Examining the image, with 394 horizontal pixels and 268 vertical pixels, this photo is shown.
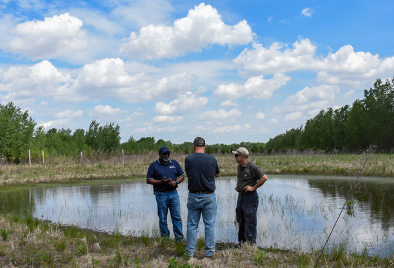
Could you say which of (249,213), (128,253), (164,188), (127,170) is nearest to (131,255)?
(128,253)

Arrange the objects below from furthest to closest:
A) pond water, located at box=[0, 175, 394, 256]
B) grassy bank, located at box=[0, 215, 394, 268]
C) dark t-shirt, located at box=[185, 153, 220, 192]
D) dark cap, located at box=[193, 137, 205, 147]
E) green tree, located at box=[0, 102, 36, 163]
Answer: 1. green tree, located at box=[0, 102, 36, 163]
2. pond water, located at box=[0, 175, 394, 256]
3. dark cap, located at box=[193, 137, 205, 147]
4. dark t-shirt, located at box=[185, 153, 220, 192]
5. grassy bank, located at box=[0, 215, 394, 268]

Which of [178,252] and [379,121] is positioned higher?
[379,121]

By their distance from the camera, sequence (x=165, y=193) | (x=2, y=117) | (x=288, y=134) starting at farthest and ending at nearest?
(x=288, y=134), (x=2, y=117), (x=165, y=193)

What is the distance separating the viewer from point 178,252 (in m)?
6.72

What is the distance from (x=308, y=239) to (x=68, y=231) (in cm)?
563

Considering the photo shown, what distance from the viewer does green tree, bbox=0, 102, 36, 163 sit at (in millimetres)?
45344

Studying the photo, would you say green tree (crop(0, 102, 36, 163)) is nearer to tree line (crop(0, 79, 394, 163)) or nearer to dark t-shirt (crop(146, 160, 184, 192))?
tree line (crop(0, 79, 394, 163))

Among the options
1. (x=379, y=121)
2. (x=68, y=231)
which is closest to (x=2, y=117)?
(x=68, y=231)

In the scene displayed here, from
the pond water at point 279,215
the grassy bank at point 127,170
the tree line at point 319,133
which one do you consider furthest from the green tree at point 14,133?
the pond water at point 279,215

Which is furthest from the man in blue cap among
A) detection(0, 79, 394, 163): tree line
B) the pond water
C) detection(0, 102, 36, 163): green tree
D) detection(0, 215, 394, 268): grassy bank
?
detection(0, 102, 36, 163): green tree

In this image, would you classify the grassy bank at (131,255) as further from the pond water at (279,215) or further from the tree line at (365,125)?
the tree line at (365,125)

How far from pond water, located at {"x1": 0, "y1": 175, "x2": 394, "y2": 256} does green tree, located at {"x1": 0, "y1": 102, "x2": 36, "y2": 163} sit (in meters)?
31.8

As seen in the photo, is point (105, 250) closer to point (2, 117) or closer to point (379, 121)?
point (2, 117)

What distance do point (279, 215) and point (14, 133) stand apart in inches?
1815
